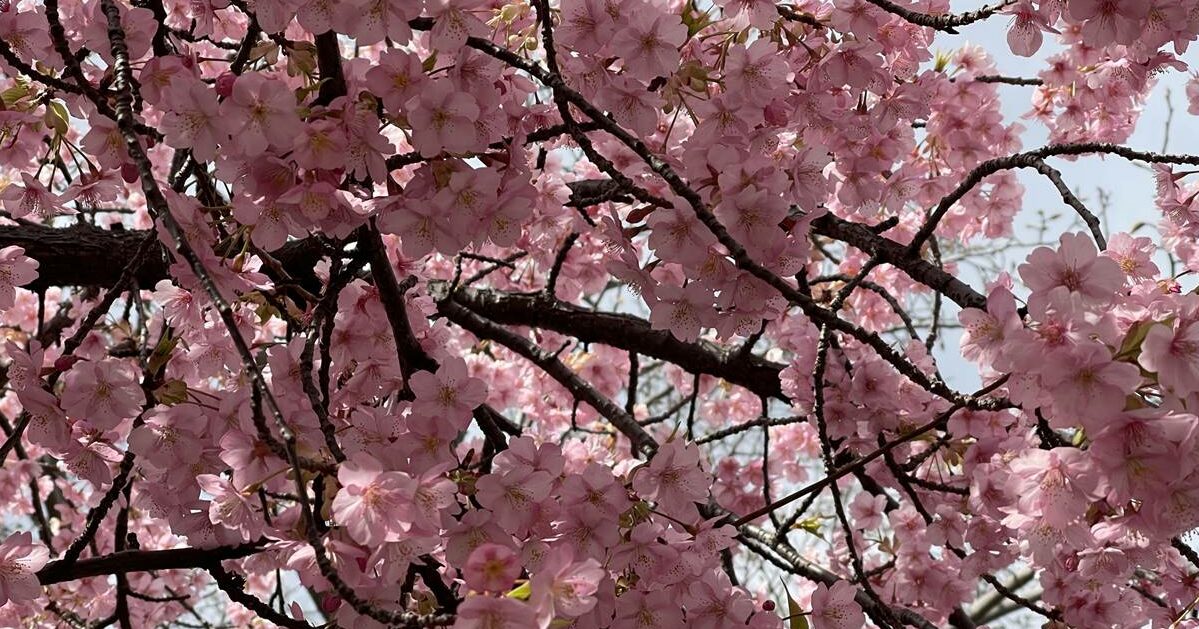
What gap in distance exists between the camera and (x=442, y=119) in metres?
1.49

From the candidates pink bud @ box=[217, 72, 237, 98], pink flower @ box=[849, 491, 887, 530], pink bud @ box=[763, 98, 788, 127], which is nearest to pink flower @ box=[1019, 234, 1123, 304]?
pink bud @ box=[763, 98, 788, 127]

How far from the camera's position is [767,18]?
6.08 feet

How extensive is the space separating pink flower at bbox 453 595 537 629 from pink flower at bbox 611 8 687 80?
0.98 metres

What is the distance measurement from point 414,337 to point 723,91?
29.3 inches

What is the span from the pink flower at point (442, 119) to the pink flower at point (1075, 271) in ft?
2.65

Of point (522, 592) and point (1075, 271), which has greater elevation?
point (1075, 271)

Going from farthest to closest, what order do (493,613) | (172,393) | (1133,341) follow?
(172,393)
(1133,341)
(493,613)

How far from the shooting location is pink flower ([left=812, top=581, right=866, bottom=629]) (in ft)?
6.37

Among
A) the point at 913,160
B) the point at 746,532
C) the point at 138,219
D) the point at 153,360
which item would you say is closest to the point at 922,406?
the point at 746,532

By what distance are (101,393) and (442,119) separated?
73 cm

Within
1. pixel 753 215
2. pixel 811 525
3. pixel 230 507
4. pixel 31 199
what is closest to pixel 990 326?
pixel 753 215

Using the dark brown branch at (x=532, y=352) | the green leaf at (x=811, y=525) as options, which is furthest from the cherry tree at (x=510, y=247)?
the dark brown branch at (x=532, y=352)

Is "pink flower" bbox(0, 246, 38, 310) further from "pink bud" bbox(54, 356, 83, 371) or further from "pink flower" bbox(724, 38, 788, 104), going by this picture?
"pink flower" bbox(724, 38, 788, 104)

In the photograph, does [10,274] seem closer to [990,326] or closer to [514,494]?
[514,494]
